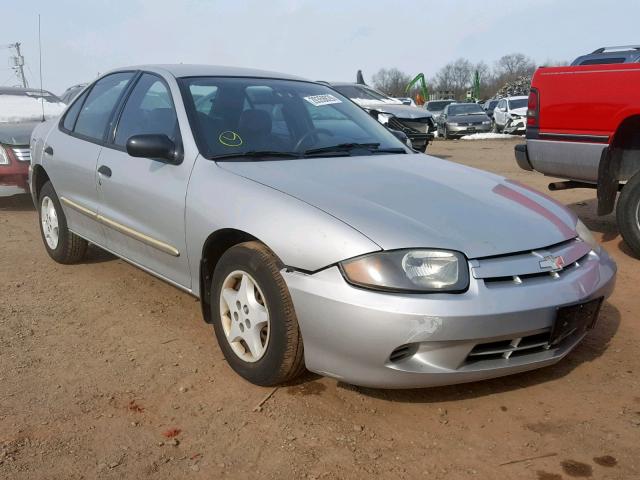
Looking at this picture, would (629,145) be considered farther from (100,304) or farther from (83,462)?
(83,462)

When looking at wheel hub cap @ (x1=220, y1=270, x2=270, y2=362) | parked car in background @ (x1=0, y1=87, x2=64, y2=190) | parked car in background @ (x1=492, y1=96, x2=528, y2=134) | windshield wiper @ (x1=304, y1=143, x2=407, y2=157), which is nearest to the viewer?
wheel hub cap @ (x1=220, y1=270, x2=270, y2=362)

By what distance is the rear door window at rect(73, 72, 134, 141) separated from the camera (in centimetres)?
423

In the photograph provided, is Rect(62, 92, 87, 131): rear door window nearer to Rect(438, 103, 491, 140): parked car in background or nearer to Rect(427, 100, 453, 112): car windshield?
Rect(438, 103, 491, 140): parked car in background

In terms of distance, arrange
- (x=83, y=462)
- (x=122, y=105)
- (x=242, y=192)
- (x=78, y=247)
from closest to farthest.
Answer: (x=83, y=462) < (x=242, y=192) < (x=122, y=105) < (x=78, y=247)

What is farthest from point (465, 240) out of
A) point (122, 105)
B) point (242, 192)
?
point (122, 105)

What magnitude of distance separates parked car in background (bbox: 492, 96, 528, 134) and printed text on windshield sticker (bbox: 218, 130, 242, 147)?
19378 mm

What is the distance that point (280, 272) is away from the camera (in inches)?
106

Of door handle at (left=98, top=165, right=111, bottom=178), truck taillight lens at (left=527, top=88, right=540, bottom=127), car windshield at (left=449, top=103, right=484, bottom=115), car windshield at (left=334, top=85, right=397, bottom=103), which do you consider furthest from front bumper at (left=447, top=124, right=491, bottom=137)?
door handle at (left=98, top=165, right=111, bottom=178)

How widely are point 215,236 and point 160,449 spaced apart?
3.45 feet

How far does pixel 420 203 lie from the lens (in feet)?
9.35

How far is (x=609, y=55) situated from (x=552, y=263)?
599 centimetres

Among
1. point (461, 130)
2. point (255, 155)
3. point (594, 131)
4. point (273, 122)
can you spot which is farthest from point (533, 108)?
point (461, 130)

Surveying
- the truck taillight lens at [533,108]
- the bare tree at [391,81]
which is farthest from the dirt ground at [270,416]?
the bare tree at [391,81]

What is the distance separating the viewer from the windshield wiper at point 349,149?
3541mm
